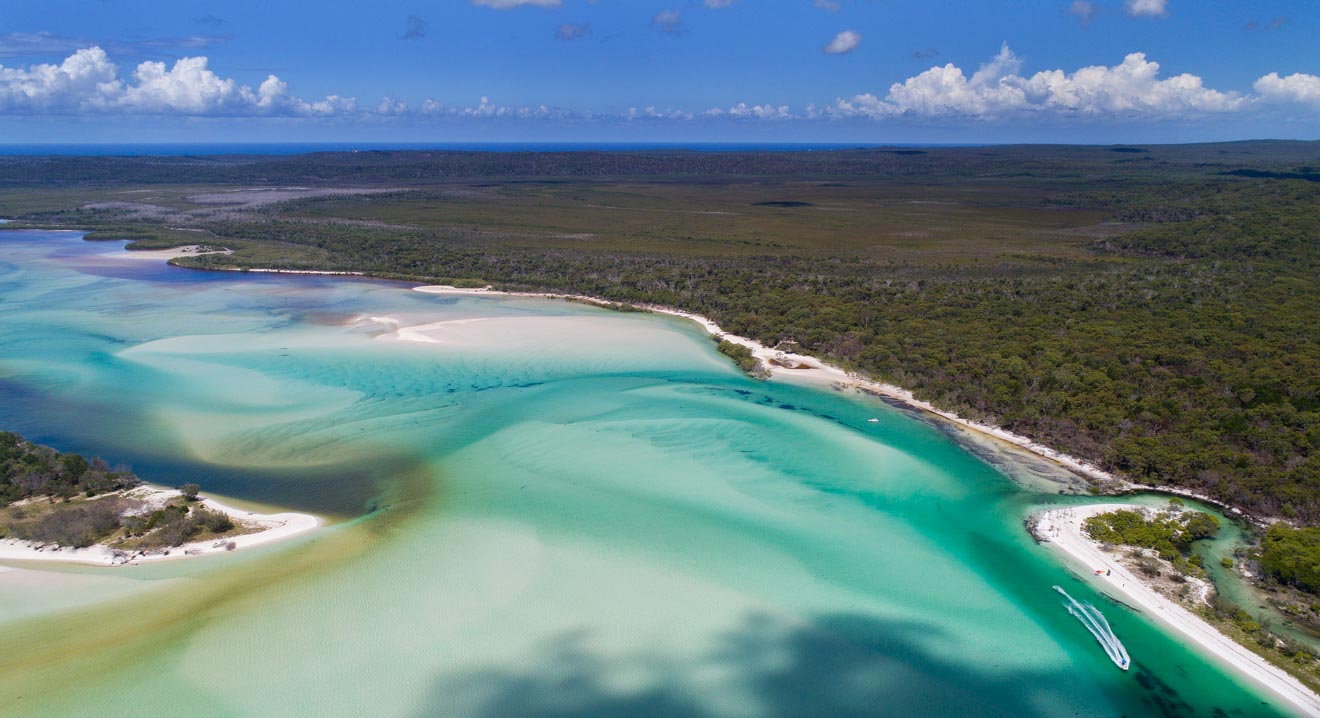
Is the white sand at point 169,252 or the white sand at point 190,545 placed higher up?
the white sand at point 169,252

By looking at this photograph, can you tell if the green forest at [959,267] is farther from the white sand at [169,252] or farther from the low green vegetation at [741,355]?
the low green vegetation at [741,355]

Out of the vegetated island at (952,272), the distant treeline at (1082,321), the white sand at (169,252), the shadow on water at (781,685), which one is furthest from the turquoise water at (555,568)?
the white sand at (169,252)

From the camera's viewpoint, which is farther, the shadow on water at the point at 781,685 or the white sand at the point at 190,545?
the white sand at the point at 190,545

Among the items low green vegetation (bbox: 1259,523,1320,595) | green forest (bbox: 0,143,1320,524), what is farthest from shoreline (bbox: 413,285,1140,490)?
low green vegetation (bbox: 1259,523,1320,595)

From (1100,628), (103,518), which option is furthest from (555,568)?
(1100,628)

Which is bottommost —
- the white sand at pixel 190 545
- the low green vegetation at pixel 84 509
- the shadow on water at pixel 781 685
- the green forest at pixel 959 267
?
the shadow on water at pixel 781 685

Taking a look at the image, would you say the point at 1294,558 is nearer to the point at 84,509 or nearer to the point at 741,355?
the point at 741,355

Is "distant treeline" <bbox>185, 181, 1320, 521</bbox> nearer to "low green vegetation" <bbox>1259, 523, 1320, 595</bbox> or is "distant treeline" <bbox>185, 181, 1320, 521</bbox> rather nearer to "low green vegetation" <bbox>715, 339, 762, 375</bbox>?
"low green vegetation" <bbox>715, 339, 762, 375</bbox>
